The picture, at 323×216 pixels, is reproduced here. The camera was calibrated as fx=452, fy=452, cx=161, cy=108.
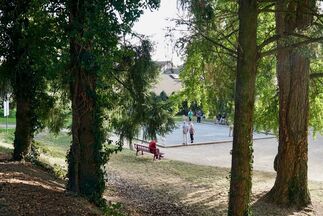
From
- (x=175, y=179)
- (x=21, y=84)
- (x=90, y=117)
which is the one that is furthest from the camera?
(x=175, y=179)

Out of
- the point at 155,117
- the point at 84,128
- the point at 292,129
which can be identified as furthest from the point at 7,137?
the point at 84,128

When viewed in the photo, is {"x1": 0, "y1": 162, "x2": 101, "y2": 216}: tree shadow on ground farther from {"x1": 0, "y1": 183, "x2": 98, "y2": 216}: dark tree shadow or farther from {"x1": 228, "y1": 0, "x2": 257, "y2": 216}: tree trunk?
{"x1": 228, "y1": 0, "x2": 257, "y2": 216}: tree trunk

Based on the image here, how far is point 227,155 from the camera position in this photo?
23531mm

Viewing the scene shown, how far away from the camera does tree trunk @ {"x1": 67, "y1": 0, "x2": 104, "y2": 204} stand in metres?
8.23

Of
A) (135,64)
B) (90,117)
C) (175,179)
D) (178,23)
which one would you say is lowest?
(175,179)

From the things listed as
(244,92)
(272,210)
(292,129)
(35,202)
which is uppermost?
(244,92)

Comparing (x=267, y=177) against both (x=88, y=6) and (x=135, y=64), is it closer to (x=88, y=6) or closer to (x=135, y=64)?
(x=135, y=64)

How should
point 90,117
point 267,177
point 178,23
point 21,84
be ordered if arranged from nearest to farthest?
point 90,117
point 178,23
point 21,84
point 267,177

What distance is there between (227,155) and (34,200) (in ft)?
55.4

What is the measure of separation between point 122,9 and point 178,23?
181cm

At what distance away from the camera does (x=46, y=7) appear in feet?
28.8

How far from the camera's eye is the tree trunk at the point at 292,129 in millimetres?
12992

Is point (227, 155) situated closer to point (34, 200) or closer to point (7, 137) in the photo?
point (7, 137)

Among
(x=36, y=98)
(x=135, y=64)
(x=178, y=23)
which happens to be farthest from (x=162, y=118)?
(x=178, y=23)
